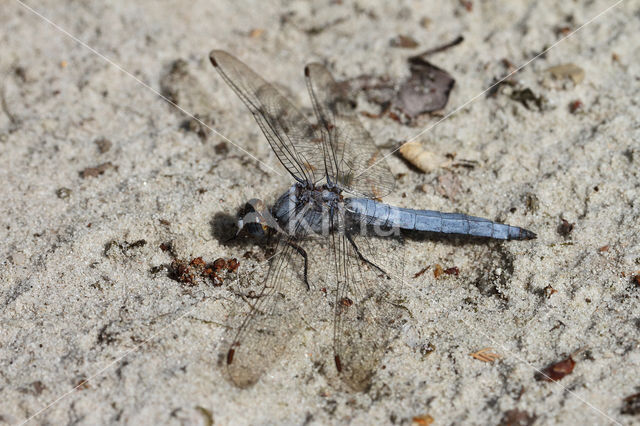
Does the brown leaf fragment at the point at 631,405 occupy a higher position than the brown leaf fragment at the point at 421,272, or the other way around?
the brown leaf fragment at the point at 421,272

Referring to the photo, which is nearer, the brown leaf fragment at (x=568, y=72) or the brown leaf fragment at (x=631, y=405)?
the brown leaf fragment at (x=631, y=405)

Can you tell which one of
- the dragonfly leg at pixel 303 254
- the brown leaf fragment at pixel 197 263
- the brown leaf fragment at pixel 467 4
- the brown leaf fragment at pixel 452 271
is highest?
the brown leaf fragment at pixel 467 4

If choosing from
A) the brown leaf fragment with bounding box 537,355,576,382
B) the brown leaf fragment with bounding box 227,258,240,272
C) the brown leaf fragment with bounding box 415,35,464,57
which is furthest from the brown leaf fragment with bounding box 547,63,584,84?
the brown leaf fragment with bounding box 227,258,240,272

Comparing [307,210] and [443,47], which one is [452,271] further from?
[443,47]

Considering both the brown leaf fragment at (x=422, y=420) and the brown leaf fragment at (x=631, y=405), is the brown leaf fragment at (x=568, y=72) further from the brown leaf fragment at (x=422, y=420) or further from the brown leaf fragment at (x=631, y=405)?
the brown leaf fragment at (x=422, y=420)

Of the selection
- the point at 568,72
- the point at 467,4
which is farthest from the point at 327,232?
the point at 467,4

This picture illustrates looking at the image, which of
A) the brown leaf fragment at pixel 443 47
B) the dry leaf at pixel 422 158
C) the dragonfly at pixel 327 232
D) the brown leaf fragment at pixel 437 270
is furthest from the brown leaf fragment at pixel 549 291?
the brown leaf fragment at pixel 443 47
